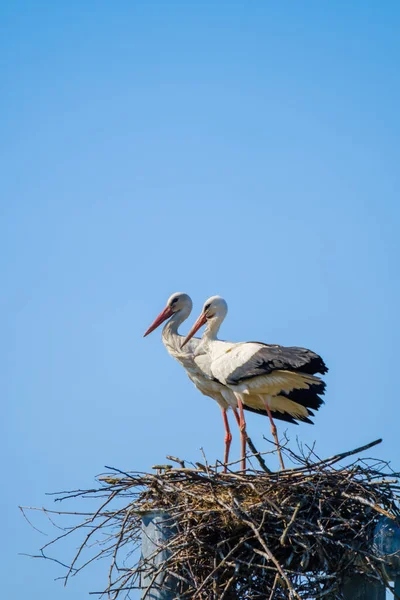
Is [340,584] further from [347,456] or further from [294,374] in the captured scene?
[294,374]

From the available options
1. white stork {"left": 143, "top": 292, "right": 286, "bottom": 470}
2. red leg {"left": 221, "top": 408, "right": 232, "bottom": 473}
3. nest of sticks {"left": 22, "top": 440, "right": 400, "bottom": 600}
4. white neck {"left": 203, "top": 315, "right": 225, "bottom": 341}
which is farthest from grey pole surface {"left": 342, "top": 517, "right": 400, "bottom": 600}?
white neck {"left": 203, "top": 315, "right": 225, "bottom": 341}

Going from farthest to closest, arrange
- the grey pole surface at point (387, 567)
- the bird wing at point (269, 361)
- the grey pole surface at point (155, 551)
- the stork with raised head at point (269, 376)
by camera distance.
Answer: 1. the stork with raised head at point (269, 376)
2. the bird wing at point (269, 361)
3. the grey pole surface at point (155, 551)
4. the grey pole surface at point (387, 567)

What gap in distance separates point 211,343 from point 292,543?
13.7 feet

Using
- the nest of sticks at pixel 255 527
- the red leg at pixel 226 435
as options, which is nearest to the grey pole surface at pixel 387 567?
the nest of sticks at pixel 255 527

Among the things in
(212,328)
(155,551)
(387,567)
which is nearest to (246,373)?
(212,328)

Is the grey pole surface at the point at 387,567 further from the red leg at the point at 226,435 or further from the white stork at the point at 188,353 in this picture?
the red leg at the point at 226,435

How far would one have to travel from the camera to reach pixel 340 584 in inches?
318

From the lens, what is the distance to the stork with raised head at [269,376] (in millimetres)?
10891

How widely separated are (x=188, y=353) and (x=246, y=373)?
66.1 inches

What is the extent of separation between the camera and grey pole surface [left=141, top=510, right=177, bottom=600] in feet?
26.1

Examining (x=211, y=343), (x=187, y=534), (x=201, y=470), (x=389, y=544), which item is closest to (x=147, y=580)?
(x=187, y=534)

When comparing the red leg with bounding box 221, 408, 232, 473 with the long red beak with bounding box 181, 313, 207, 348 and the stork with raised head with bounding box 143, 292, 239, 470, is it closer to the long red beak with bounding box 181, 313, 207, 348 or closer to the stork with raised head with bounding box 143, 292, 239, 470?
the stork with raised head with bounding box 143, 292, 239, 470

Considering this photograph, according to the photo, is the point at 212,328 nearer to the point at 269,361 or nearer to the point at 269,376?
the point at 269,376

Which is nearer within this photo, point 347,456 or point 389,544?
point 389,544
